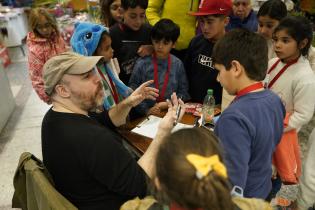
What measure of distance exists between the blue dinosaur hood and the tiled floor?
1.46m

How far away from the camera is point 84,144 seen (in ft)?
3.66

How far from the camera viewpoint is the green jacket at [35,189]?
1.05 meters

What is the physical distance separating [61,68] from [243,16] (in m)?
1.97

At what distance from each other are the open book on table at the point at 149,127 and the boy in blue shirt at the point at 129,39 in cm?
56

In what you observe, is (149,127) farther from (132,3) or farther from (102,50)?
(132,3)

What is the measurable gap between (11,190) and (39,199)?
1.56 metres

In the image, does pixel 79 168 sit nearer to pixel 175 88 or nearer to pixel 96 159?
pixel 96 159

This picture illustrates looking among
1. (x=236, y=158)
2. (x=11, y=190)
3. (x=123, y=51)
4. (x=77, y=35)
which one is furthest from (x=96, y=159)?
(x=11, y=190)

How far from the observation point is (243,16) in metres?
2.61

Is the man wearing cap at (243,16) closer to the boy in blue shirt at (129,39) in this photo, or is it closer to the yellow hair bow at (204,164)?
the boy in blue shirt at (129,39)

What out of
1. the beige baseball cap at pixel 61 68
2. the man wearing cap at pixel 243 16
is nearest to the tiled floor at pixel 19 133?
the beige baseball cap at pixel 61 68

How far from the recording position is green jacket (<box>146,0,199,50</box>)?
237cm

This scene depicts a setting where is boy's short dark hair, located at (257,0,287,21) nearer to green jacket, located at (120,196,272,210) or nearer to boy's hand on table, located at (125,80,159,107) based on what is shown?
boy's hand on table, located at (125,80,159,107)

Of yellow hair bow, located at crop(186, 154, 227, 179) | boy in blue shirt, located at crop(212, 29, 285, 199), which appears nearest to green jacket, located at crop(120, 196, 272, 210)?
boy in blue shirt, located at crop(212, 29, 285, 199)
